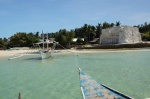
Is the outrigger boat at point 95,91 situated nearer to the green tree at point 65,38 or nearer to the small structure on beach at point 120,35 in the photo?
the green tree at point 65,38

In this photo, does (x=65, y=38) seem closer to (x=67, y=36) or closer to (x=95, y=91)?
(x=67, y=36)

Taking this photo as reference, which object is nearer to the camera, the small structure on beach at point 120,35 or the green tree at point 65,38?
the green tree at point 65,38

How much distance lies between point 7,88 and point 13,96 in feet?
10.2

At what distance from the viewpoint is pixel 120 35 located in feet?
268

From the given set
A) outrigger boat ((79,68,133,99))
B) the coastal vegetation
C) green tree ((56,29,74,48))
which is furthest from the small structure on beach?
outrigger boat ((79,68,133,99))

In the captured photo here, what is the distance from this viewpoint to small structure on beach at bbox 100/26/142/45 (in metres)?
81.8

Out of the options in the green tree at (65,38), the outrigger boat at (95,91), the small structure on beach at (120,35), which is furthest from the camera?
the small structure on beach at (120,35)

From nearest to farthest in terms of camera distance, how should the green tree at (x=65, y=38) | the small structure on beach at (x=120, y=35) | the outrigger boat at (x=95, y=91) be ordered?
1. the outrigger boat at (x=95, y=91)
2. the green tree at (x=65, y=38)
3. the small structure on beach at (x=120, y=35)

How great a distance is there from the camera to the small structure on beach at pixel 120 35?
81.8m

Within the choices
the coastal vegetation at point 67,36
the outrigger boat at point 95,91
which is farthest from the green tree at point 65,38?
the outrigger boat at point 95,91

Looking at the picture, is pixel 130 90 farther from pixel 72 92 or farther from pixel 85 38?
pixel 85 38

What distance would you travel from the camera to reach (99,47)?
243 ft

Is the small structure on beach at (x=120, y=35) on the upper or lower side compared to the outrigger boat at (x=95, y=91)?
upper

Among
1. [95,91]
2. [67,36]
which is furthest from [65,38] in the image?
[95,91]
